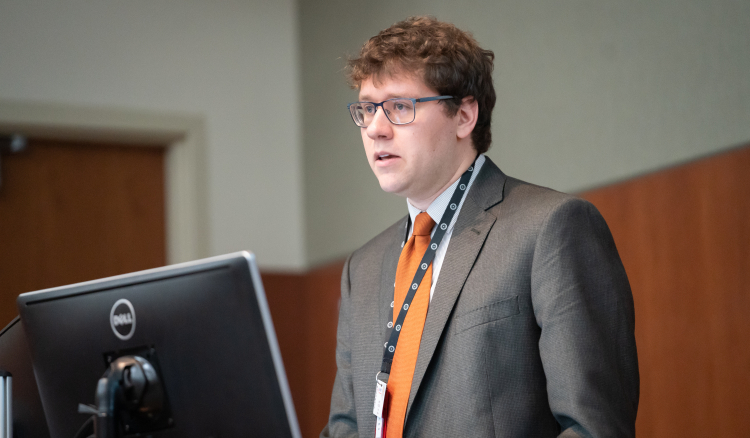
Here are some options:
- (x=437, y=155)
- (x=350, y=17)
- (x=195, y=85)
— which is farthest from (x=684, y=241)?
(x=195, y=85)

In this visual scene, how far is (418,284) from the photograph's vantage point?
1525 millimetres

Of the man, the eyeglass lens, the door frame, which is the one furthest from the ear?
the door frame

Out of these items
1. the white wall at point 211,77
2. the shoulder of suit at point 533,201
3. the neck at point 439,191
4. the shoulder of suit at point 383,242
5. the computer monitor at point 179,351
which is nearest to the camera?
the computer monitor at point 179,351

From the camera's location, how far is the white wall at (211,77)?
362cm

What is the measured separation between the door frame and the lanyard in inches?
102

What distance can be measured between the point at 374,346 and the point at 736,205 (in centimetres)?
108

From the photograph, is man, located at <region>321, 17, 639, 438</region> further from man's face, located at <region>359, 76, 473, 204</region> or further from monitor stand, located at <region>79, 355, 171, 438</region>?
monitor stand, located at <region>79, 355, 171, 438</region>

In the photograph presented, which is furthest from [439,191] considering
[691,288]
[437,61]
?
[691,288]

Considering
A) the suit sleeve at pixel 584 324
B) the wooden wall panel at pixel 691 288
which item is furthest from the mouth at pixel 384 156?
the wooden wall panel at pixel 691 288

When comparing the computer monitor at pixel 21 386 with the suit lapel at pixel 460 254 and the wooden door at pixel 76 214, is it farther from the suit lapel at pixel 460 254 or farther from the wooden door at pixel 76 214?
the wooden door at pixel 76 214

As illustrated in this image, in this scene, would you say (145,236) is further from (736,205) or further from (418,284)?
(736,205)

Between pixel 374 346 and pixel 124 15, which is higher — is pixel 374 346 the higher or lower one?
the lower one

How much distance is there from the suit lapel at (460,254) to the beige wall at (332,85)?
0.81m

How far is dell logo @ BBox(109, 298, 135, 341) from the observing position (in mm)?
1010
